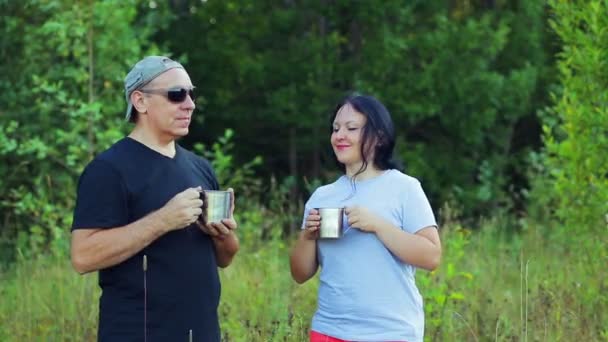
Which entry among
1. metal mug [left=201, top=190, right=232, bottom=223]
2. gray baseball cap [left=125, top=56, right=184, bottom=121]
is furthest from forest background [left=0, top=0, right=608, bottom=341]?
gray baseball cap [left=125, top=56, right=184, bottom=121]

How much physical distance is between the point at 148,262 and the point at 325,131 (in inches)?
495

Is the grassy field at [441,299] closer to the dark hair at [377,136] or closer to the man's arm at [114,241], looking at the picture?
the dark hair at [377,136]

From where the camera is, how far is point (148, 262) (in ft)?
13.6

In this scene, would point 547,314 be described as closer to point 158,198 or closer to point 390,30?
point 158,198

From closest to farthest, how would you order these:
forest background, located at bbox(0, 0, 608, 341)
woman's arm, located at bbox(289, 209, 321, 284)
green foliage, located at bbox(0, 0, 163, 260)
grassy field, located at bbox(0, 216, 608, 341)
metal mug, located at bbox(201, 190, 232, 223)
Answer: metal mug, located at bbox(201, 190, 232, 223)
woman's arm, located at bbox(289, 209, 321, 284)
grassy field, located at bbox(0, 216, 608, 341)
forest background, located at bbox(0, 0, 608, 341)
green foliage, located at bbox(0, 0, 163, 260)

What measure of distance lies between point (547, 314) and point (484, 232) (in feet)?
13.3

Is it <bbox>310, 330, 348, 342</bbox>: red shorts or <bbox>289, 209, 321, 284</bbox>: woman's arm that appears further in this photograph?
<bbox>289, 209, 321, 284</bbox>: woman's arm

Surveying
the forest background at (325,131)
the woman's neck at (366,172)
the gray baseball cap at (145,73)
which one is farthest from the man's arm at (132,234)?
the forest background at (325,131)

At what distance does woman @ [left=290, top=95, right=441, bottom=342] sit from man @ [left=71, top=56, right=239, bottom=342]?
1.25 feet

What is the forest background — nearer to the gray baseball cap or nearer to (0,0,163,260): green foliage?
(0,0,163,260): green foliage

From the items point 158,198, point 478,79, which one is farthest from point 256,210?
point 158,198

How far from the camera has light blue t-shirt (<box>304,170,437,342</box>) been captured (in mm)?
4062

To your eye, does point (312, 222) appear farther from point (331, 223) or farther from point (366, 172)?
point (366, 172)

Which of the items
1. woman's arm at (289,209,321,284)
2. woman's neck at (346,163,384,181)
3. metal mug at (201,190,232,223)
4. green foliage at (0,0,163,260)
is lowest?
woman's arm at (289,209,321,284)
